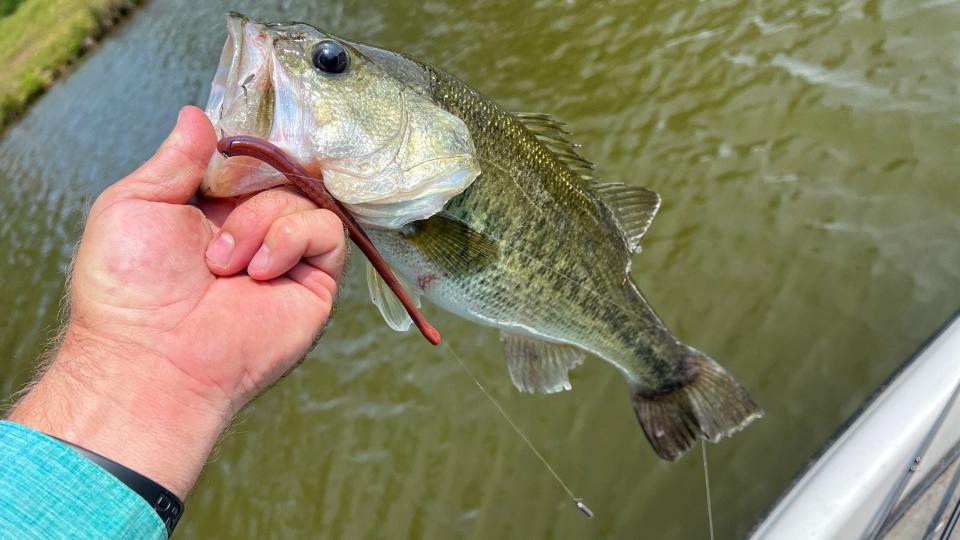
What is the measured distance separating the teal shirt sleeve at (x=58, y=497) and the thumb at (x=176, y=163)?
0.69 meters

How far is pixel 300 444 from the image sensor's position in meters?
4.76

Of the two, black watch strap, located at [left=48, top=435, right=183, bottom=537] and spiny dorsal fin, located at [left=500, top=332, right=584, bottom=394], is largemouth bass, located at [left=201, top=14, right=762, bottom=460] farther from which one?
black watch strap, located at [left=48, top=435, right=183, bottom=537]

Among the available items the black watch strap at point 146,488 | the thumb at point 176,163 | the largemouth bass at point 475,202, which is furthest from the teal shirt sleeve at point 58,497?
the largemouth bass at point 475,202

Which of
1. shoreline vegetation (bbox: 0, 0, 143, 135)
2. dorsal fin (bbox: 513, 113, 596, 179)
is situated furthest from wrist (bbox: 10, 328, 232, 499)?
shoreline vegetation (bbox: 0, 0, 143, 135)

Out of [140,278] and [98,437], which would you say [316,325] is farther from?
[98,437]

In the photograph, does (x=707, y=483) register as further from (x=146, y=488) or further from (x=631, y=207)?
(x=146, y=488)

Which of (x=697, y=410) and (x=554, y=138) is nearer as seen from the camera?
(x=554, y=138)

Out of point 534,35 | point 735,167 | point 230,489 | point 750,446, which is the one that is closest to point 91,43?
point 534,35

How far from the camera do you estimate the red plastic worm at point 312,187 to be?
1531 millimetres

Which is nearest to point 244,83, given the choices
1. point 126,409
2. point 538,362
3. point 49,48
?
point 126,409

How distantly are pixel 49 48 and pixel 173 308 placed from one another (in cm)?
1954

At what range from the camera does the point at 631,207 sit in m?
2.45

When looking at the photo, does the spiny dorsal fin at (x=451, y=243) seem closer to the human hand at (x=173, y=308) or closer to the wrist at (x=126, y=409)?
the human hand at (x=173, y=308)

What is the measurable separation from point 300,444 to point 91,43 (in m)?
15.8
